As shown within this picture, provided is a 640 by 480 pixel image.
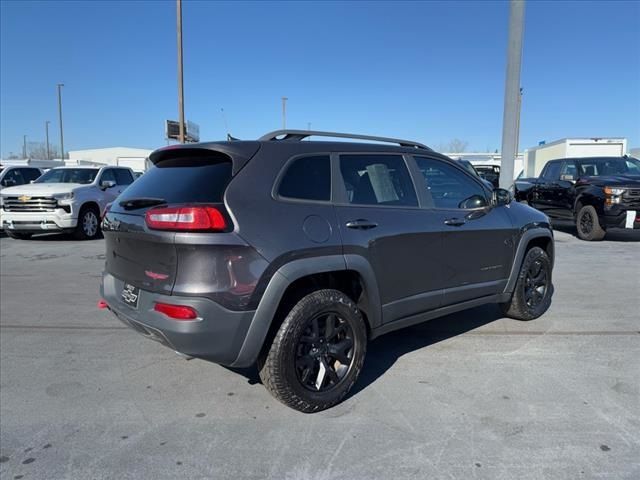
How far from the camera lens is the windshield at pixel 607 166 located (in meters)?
11.4

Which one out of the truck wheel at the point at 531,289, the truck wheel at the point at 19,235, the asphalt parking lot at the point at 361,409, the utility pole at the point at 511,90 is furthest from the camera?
the truck wheel at the point at 19,235

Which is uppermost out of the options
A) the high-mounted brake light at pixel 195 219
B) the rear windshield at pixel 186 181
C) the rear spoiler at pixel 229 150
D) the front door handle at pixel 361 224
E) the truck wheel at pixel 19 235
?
the rear spoiler at pixel 229 150

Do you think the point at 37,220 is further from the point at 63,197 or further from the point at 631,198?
the point at 631,198

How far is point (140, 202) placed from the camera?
10.4ft

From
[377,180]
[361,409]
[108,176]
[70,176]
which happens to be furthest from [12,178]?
[361,409]

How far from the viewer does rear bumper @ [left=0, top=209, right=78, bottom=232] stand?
10.8 metres

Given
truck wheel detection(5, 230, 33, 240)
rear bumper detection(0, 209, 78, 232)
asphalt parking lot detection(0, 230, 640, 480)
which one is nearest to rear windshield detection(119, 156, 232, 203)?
asphalt parking lot detection(0, 230, 640, 480)

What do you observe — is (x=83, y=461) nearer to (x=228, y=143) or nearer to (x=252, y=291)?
(x=252, y=291)

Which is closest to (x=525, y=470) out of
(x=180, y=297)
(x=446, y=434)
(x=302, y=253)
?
(x=446, y=434)

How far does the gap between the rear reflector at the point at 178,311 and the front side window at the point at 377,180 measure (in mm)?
1321

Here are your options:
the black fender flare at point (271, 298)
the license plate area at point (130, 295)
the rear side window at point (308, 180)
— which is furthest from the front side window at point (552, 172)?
the license plate area at point (130, 295)

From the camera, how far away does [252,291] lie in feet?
9.04

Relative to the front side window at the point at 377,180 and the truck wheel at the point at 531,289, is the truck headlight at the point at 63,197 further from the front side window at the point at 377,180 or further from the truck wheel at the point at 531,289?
the truck wheel at the point at 531,289

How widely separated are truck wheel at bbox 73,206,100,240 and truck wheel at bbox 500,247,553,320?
33.1 feet
